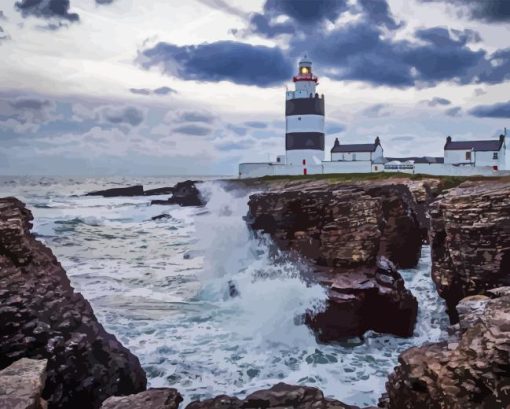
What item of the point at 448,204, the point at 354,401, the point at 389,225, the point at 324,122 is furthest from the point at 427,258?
the point at 324,122

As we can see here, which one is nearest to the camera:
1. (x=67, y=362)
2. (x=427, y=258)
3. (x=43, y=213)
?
(x=67, y=362)

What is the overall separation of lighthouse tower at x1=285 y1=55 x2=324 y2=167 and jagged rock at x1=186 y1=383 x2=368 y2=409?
20.0 meters

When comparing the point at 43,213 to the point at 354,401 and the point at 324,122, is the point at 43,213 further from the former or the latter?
the point at 354,401

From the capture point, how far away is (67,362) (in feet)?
15.2

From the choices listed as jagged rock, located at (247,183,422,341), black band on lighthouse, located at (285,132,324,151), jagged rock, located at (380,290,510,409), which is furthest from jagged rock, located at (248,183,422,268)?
black band on lighthouse, located at (285,132,324,151)

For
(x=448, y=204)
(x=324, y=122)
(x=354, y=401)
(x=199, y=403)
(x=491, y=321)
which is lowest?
(x=354, y=401)

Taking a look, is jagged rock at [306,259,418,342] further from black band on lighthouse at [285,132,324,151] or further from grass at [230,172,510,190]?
black band on lighthouse at [285,132,324,151]

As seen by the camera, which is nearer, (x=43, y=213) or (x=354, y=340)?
(x=354, y=340)

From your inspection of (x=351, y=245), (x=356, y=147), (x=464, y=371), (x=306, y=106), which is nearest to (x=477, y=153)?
(x=356, y=147)

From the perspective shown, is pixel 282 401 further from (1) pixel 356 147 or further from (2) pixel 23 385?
(1) pixel 356 147

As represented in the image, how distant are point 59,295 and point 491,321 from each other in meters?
3.96

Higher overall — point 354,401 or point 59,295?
point 59,295

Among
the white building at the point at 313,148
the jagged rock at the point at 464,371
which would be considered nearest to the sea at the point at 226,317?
the jagged rock at the point at 464,371

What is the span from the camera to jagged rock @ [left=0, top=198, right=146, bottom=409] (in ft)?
14.8
